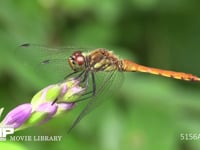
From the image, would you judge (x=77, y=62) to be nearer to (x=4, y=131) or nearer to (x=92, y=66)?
(x=92, y=66)

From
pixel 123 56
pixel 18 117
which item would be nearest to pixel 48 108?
pixel 18 117

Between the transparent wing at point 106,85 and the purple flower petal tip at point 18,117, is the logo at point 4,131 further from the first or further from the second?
the transparent wing at point 106,85

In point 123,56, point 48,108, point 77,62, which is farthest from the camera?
point 123,56

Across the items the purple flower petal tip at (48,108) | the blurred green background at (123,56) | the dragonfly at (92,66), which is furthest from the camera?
the blurred green background at (123,56)

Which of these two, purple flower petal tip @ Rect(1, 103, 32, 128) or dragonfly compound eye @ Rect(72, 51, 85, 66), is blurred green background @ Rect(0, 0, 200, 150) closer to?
dragonfly compound eye @ Rect(72, 51, 85, 66)

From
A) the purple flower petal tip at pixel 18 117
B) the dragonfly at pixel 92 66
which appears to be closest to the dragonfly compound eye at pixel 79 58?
the dragonfly at pixel 92 66

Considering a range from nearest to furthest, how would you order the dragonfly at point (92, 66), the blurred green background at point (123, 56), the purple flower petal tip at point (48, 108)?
the purple flower petal tip at point (48, 108), the dragonfly at point (92, 66), the blurred green background at point (123, 56)

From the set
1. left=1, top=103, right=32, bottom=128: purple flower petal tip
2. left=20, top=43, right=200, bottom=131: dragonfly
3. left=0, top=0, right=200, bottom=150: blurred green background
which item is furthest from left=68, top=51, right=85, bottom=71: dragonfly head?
left=0, top=0, right=200, bottom=150: blurred green background
